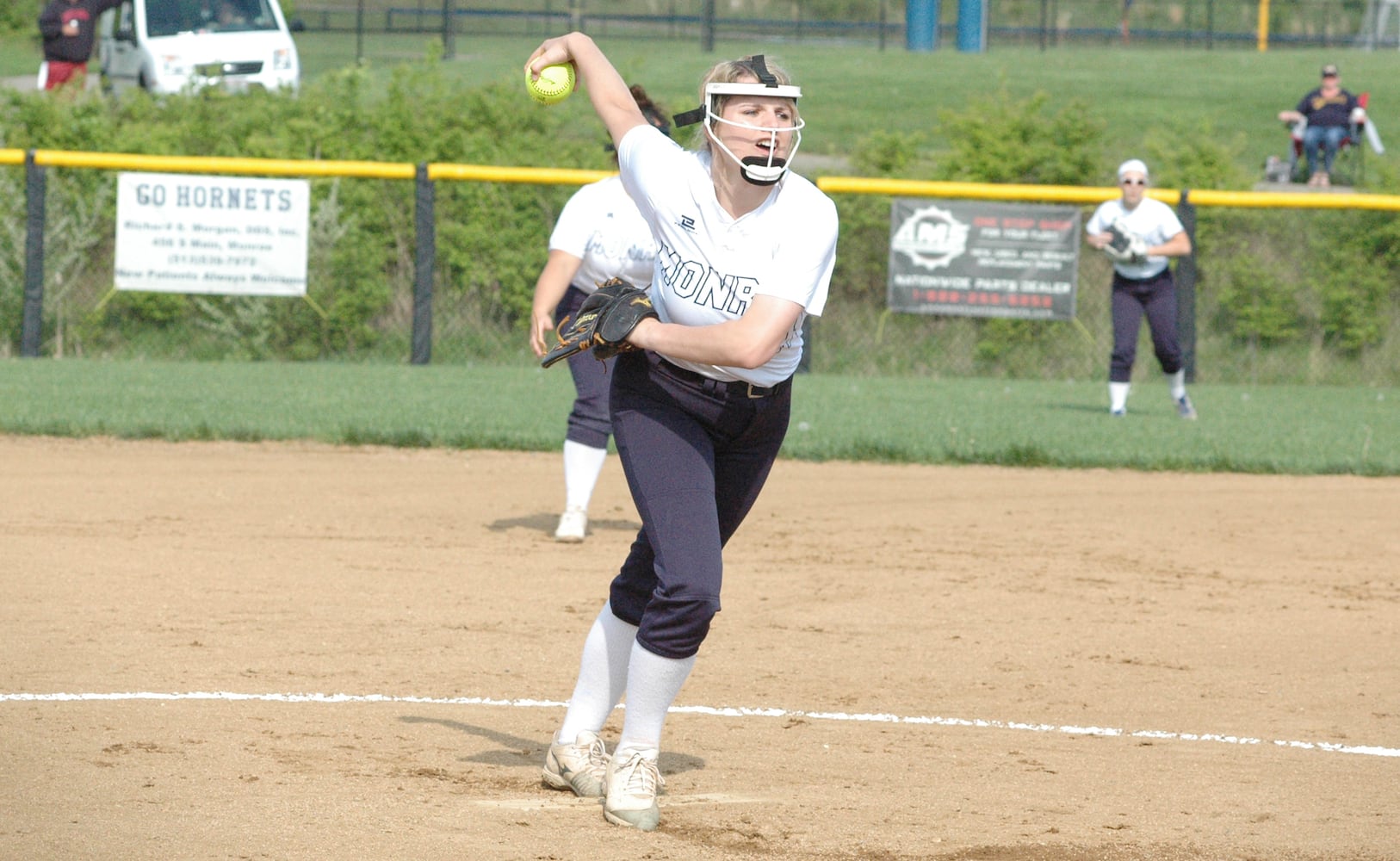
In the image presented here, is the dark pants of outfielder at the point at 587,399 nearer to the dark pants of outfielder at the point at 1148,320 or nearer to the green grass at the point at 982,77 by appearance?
the dark pants of outfielder at the point at 1148,320

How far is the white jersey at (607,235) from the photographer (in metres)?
7.43

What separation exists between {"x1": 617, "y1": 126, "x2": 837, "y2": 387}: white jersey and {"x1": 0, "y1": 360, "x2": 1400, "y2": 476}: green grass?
22.6 feet

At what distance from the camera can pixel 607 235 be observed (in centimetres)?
750

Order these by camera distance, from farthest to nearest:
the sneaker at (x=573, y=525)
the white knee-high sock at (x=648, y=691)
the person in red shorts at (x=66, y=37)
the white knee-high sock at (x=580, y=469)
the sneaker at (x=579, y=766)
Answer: the person in red shorts at (x=66, y=37)
the sneaker at (x=573, y=525)
the white knee-high sock at (x=580, y=469)
the sneaker at (x=579, y=766)
the white knee-high sock at (x=648, y=691)

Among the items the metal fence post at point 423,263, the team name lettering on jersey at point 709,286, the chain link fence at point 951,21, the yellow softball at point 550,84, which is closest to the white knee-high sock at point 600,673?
the team name lettering on jersey at point 709,286

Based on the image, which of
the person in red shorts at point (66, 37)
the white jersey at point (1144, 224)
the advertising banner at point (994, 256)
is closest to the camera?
the white jersey at point (1144, 224)

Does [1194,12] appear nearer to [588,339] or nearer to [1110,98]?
[1110,98]

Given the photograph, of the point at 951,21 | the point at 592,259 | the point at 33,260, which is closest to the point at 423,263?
the point at 33,260

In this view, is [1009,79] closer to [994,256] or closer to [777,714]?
[994,256]

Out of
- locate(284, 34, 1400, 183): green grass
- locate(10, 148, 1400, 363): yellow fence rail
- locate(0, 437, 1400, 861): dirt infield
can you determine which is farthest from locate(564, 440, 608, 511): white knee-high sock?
locate(284, 34, 1400, 183): green grass

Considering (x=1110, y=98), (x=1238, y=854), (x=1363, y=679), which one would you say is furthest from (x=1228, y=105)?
(x=1238, y=854)

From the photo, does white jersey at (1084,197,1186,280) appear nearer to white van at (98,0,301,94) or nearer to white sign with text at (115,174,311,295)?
white sign with text at (115,174,311,295)

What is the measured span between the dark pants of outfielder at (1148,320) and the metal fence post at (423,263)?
19.9 ft

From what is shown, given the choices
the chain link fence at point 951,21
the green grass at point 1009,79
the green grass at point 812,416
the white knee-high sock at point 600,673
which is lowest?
the green grass at point 812,416
